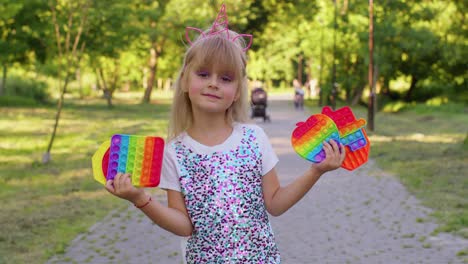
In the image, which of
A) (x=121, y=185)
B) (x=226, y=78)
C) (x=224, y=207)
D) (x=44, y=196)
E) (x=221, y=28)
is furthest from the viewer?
(x=44, y=196)

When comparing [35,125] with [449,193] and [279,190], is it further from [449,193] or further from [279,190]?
[279,190]

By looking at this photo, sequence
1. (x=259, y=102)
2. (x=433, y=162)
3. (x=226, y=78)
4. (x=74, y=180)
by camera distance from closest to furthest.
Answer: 1. (x=226, y=78)
2. (x=74, y=180)
3. (x=433, y=162)
4. (x=259, y=102)

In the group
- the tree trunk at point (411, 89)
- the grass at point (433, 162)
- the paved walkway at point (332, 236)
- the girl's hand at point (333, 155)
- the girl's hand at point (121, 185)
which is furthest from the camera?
the tree trunk at point (411, 89)

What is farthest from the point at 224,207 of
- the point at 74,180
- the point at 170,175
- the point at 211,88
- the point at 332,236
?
the point at 74,180

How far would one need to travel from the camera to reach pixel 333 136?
291 centimetres

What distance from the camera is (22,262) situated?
7324mm

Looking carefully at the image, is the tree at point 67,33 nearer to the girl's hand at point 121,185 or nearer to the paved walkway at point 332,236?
the paved walkway at point 332,236

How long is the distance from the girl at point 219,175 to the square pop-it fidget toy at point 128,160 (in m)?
0.23

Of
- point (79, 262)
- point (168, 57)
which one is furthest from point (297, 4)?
point (79, 262)

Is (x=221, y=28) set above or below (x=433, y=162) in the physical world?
above

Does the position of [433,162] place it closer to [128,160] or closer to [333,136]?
[333,136]

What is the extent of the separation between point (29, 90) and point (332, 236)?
4351 centimetres

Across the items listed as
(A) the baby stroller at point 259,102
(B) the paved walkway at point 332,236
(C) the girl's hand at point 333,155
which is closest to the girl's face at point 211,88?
(C) the girl's hand at point 333,155

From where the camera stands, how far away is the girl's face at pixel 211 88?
311 centimetres
